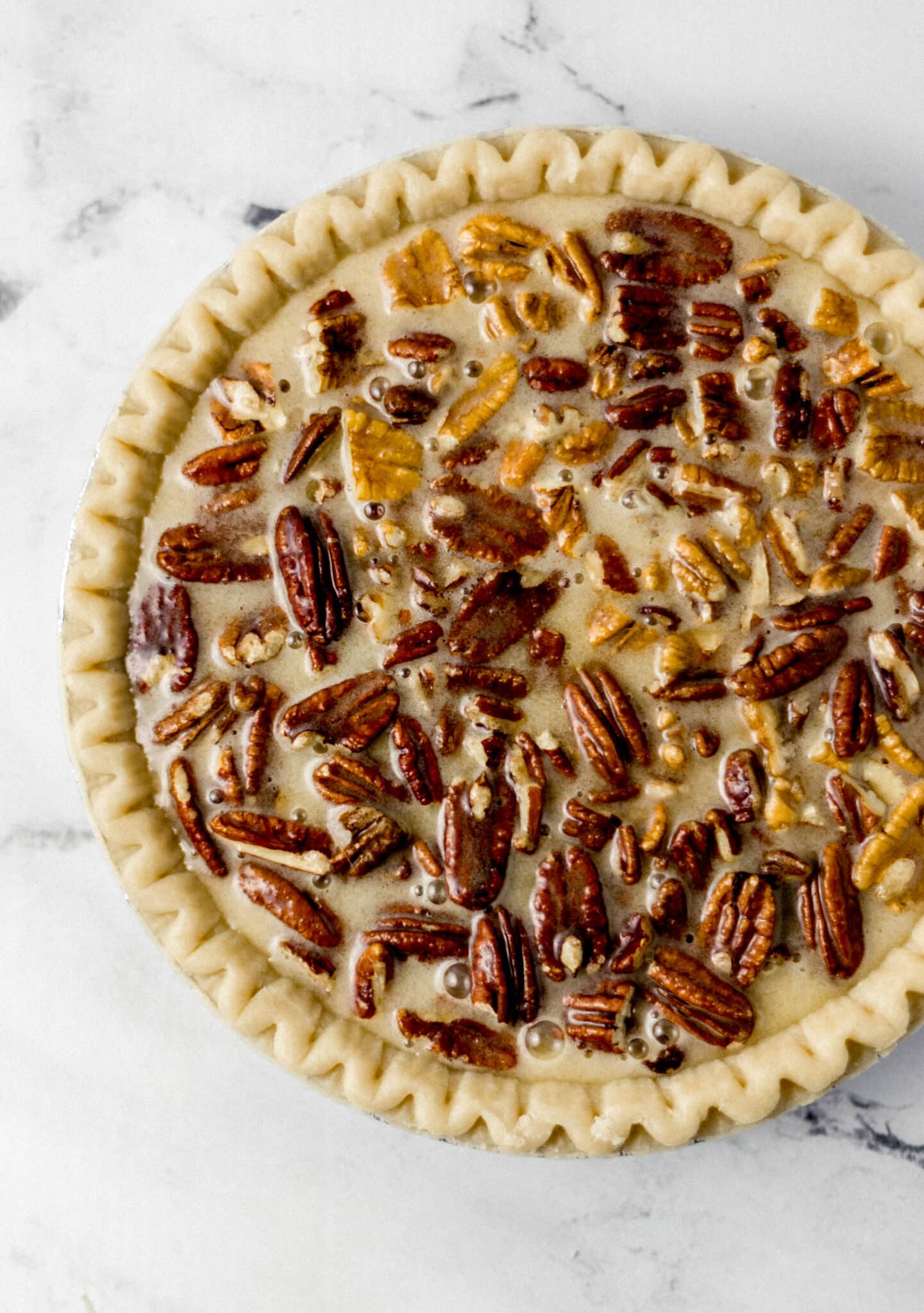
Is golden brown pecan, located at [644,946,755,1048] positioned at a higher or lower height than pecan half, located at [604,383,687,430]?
lower

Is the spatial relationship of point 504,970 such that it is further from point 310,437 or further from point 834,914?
point 310,437

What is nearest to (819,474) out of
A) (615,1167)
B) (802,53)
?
(802,53)

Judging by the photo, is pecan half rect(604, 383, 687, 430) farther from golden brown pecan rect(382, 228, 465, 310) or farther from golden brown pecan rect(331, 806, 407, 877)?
golden brown pecan rect(331, 806, 407, 877)

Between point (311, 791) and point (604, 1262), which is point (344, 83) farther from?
point (604, 1262)

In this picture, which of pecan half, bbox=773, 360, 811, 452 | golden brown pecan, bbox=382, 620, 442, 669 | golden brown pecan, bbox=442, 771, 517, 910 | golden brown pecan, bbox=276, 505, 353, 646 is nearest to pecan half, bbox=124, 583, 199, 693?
golden brown pecan, bbox=276, 505, 353, 646

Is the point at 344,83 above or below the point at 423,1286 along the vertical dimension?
above

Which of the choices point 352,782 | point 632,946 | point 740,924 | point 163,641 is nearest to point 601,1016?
point 632,946

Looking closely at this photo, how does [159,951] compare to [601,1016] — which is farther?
[159,951]
